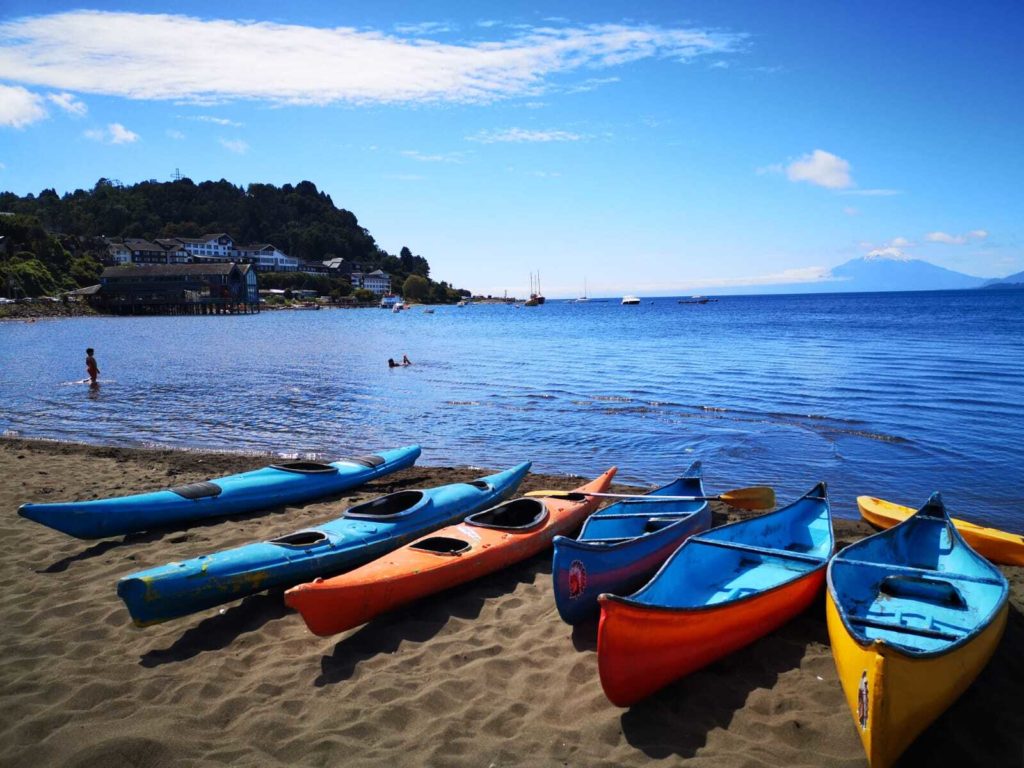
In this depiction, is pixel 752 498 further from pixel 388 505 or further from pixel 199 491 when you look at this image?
pixel 199 491

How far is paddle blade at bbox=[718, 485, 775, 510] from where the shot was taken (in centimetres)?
878

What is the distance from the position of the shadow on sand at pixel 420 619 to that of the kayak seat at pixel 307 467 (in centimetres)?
372

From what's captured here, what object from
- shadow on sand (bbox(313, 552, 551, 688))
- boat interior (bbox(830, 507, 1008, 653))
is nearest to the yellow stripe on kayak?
boat interior (bbox(830, 507, 1008, 653))

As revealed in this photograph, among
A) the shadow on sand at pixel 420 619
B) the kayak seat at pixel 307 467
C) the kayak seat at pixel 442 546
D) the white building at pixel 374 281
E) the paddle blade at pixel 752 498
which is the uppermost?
the white building at pixel 374 281

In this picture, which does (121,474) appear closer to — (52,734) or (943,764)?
(52,734)

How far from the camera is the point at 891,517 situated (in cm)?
805

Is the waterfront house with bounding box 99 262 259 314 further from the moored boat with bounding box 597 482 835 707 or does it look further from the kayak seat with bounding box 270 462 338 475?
the moored boat with bounding box 597 482 835 707

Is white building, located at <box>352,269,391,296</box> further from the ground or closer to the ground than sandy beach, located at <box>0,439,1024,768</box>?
Answer: further from the ground

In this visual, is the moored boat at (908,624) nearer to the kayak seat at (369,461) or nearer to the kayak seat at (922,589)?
the kayak seat at (922,589)

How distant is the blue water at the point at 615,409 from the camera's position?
38.7ft

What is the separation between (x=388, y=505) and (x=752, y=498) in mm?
4832

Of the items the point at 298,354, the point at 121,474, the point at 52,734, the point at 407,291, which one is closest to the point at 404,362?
the point at 298,354

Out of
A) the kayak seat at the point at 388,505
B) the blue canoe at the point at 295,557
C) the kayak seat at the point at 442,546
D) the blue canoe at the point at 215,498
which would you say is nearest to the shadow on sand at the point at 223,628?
the blue canoe at the point at 295,557

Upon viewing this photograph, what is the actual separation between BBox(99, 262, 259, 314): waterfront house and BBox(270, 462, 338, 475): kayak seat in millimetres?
78559
